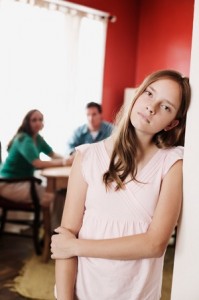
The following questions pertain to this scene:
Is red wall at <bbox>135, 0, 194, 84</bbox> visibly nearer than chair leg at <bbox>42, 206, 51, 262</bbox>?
No

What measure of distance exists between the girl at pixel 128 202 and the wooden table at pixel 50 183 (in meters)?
1.80

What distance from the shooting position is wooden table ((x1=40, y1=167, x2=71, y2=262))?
275cm

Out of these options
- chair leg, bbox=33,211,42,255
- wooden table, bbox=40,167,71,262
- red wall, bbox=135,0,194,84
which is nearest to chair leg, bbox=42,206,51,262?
wooden table, bbox=40,167,71,262

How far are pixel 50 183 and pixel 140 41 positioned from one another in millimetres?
2673

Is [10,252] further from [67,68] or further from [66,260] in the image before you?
[66,260]

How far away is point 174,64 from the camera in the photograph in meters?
4.18

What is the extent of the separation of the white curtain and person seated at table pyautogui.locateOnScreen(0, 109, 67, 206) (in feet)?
1.74

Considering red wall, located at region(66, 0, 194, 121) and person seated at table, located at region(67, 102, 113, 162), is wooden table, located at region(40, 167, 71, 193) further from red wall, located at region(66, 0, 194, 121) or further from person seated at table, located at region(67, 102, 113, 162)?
red wall, located at region(66, 0, 194, 121)

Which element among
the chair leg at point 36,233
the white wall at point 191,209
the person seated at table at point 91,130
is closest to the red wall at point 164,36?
the person seated at table at point 91,130

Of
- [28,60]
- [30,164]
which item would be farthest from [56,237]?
[28,60]

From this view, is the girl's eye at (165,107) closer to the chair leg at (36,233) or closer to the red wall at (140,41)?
the chair leg at (36,233)

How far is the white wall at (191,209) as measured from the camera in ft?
2.50

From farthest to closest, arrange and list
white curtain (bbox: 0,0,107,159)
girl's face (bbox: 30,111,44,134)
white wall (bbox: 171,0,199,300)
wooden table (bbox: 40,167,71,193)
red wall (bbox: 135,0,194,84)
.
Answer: red wall (bbox: 135,0,194,84) → white curtain (bbox: 0,0,107,159) → girl's face (bbox: 30,111,44,134) → wooden table (bbox: 40,167,71,193) → white wall (bbox: 171,0,199,300)

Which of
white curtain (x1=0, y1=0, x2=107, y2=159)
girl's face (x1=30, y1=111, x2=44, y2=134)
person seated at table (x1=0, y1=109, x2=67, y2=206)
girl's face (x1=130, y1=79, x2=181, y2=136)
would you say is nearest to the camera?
girl's face (x1=130, y1=79, x2=181, y2=136)
